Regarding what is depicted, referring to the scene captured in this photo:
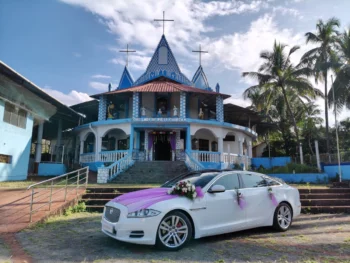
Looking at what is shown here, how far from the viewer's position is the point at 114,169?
1419 cm

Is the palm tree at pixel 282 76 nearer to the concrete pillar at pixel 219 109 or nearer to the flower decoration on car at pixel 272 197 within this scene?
the concrete pillar at pixel 219 109

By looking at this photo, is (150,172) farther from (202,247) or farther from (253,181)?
(202,247)

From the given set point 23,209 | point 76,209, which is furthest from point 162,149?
point 23,209

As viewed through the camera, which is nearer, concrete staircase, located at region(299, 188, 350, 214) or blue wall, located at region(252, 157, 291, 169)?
concrete staircase, located at region(299, 188, 350, 214)

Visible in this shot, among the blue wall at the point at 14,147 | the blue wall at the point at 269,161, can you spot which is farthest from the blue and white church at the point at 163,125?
the blue wall at the point at 14,147

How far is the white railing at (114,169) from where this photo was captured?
43.2 ft

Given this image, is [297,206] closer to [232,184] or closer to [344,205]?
[232,184]

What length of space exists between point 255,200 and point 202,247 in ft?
5.24

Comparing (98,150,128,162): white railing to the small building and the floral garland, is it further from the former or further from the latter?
the floral garland

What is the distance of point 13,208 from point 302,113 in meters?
29.0

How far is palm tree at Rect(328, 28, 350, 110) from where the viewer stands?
56.8 feet

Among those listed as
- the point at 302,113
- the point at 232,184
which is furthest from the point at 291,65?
the point at 232,184

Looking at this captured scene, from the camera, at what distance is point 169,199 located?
4438 millimetres

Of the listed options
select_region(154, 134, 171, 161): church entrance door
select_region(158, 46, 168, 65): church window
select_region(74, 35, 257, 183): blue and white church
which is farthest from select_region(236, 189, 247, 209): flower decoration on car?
select_region(158, 46, 168, 65): church window
